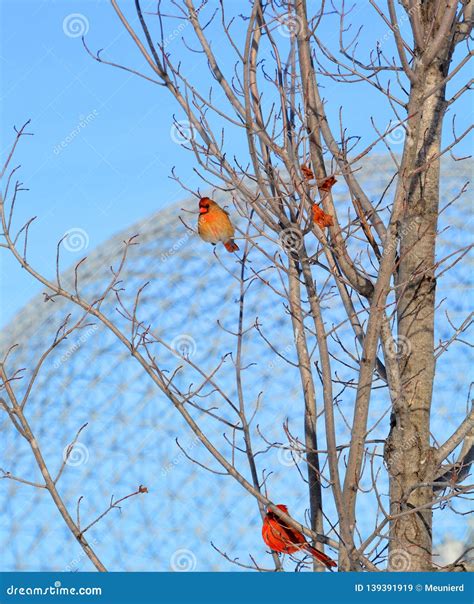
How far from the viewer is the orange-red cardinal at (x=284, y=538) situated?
11.2 ft

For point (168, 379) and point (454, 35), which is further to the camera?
point (454, 35)

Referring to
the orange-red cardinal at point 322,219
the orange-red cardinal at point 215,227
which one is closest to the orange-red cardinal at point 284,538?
the orange-red cardinal at point 322,219

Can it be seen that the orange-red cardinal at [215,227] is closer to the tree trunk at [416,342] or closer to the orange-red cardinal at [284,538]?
the tree trunk at [416,342]

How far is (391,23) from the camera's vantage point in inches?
144

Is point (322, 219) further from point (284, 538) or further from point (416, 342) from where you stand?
point (284, 538)

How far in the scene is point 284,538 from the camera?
135 inches

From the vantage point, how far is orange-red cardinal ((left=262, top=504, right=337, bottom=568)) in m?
3.41

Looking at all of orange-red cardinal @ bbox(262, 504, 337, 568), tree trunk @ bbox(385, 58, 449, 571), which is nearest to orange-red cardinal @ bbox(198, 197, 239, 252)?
tree trunk @ bbox(385, 58, 449, 571)

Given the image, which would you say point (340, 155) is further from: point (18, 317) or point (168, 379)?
point (18, 317)

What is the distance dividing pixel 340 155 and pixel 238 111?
47cm

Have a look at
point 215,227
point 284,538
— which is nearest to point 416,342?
point 284,538
